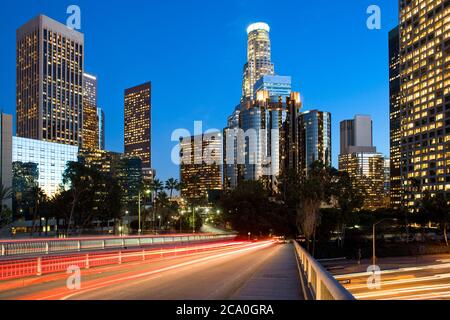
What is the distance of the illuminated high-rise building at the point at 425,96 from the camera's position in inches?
6353

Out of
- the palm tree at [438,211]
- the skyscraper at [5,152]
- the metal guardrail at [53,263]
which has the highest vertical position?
the skyscraper at [5,152]

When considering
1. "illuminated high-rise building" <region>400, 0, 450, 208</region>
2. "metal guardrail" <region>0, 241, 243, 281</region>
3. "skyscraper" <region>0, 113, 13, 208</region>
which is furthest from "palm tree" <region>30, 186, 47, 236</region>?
"illuminated high-rise building" <region>400, 0, 450, 208</region>

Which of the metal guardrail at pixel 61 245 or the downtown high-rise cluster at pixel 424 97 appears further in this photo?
the downtown high-rise cluster at pixel 424 97

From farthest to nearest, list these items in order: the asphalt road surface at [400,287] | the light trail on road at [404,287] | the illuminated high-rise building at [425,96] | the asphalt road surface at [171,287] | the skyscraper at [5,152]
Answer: the illuminated high-rise building at [425,96] < the skyscraper at [5,152] < the asphalt road surface at [400,287] < the light trail on road at [404,287] < the asphalt road surface at [171,287]

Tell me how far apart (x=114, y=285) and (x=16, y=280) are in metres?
4.33

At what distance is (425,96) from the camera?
172000 mm

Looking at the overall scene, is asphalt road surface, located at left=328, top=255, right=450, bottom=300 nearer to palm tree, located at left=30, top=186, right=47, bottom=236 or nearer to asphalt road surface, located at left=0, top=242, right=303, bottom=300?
asphalt road surface, located at left=0, top=242, right=303, bottom=300

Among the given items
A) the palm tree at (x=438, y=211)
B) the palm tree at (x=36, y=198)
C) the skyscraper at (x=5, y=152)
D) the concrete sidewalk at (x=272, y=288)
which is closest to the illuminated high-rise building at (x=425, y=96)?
the palm tree at (x=438, y=211)

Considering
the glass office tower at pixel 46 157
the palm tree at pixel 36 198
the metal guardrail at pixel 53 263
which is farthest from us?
the glass office tower at pixel 46 157

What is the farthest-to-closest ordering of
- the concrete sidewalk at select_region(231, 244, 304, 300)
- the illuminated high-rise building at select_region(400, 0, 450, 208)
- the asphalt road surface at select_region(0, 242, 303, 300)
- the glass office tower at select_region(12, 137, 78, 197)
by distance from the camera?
the glass office tower at select_region(12, 137, 78, 197) → the illuminated high-rise building at select_region(400, 0, 450, 208) → the asphalt road surface at select_region(0, 242, 303, 300) → the concrete sidewalk at select_region(231, 244, 304, 300)

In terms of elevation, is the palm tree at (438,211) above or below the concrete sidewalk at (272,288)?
below

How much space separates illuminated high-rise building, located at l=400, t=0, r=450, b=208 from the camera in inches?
6353

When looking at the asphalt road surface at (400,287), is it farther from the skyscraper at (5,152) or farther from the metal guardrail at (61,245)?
the skyscraper at (5,152)
